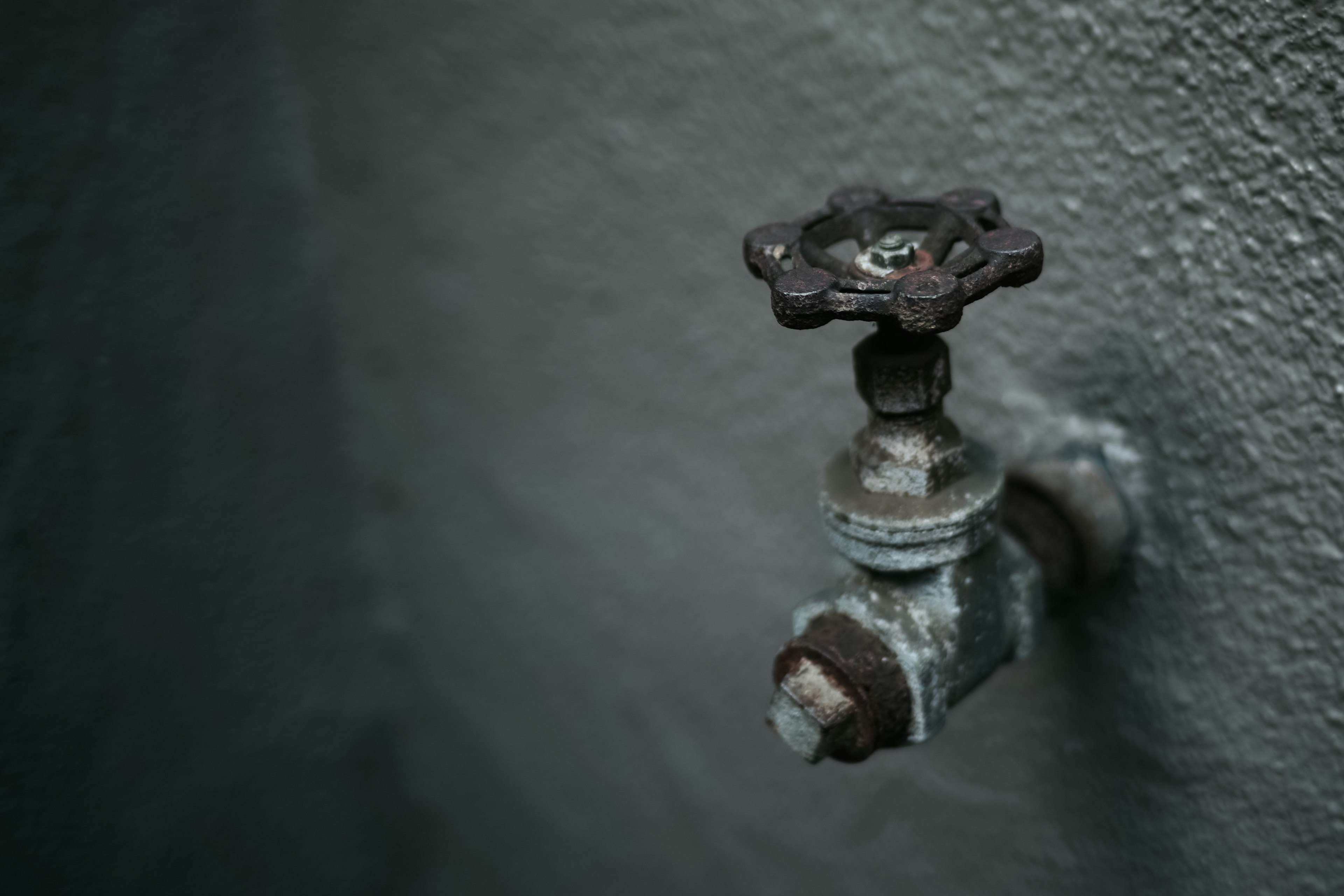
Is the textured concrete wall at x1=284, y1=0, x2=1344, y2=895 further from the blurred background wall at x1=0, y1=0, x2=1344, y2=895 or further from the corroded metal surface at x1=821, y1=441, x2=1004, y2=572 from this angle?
the corroded metal surface at x1=821, y1=441, x2=1004, y2=572

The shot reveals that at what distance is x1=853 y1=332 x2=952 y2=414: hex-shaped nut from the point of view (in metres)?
0.34

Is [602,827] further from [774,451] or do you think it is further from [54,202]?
[54,202]

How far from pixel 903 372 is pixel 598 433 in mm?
480

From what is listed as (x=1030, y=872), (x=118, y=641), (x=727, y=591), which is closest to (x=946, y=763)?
(x=1030, y=872)

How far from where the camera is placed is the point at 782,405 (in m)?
0.63

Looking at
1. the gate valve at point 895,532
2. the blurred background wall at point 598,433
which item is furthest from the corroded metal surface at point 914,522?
the blurred background wall at point 598,433

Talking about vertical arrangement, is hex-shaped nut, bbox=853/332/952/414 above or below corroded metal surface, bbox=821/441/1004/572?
above

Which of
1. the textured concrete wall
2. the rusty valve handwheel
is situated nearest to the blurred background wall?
the textured concrete wall

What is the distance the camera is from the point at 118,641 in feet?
2.43

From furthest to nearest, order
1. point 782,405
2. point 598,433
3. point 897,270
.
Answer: point 598,433 → point 782,405 → point 897,270

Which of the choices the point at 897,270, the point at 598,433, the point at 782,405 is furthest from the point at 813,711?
the point at 598,433

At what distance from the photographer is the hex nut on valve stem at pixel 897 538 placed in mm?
347

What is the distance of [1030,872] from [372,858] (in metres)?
0.77

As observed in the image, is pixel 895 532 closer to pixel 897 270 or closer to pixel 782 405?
pixel 897 270
